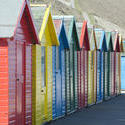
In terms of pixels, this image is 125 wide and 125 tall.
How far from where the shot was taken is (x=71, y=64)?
20.0m

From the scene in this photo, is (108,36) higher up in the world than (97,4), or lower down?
lower down

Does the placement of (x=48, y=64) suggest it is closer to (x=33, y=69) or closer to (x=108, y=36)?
(x=33, y=69)

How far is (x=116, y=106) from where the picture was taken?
23375mm

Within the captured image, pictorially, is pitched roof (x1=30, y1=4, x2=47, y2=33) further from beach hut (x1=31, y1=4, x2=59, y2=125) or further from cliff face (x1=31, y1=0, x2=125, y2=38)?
cliff face (x1=31, y1=0, x2=125, y2=38)

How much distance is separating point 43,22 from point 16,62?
9.06 feet

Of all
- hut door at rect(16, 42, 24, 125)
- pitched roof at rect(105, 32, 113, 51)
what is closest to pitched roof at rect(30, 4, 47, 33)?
hut door at rect(16, 42, 24, 125)

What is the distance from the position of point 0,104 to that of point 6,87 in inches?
14.2

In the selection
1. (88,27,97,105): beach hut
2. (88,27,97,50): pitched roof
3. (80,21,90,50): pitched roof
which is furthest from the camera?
(88,27,97,50): pitched roof

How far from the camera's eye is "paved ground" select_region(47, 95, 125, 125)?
16.7 m

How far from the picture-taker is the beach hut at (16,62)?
11305 mm

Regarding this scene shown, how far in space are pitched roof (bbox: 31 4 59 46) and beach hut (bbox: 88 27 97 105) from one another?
736 centimetres

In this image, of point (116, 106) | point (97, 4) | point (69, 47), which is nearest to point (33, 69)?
point (69, 47)

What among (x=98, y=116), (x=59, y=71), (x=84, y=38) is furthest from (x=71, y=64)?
(x=84, y=38)

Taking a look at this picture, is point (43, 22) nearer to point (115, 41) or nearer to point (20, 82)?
point (20, 82)
